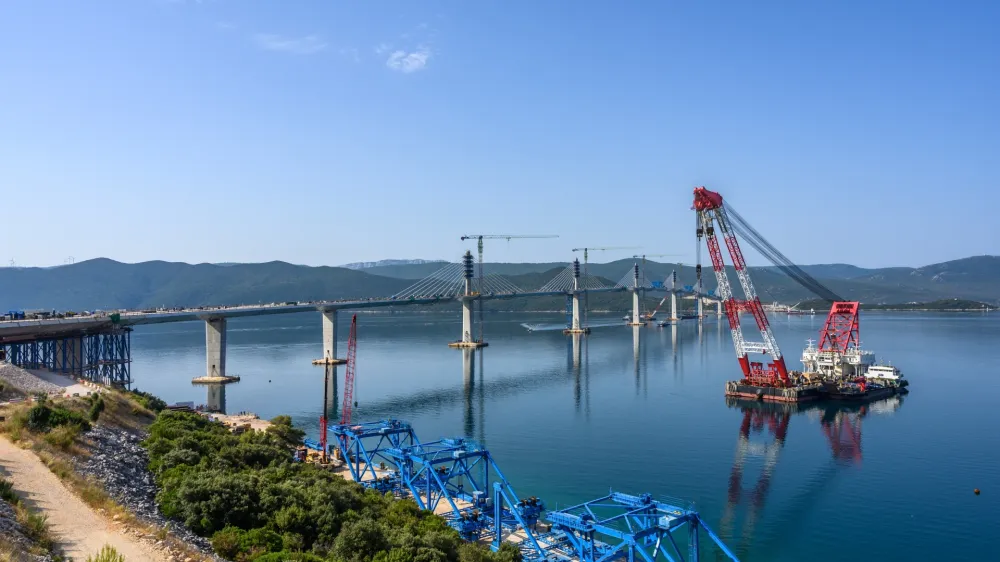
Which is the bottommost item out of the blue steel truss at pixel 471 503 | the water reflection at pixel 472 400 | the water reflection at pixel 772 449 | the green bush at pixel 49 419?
the water reflection at pixel 772 449

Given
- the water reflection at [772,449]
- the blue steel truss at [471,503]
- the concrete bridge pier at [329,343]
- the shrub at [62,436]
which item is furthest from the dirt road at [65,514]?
the concrete bridge pier at [329,343]

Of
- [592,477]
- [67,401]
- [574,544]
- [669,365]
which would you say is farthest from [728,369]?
[67,401]

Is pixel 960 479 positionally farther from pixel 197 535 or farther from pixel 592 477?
pixel 197 535

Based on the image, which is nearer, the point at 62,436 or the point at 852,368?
the point at 62,436

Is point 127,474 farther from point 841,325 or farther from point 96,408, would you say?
point 841,325

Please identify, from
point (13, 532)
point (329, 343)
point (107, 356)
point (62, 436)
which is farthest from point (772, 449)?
point (329, 343)

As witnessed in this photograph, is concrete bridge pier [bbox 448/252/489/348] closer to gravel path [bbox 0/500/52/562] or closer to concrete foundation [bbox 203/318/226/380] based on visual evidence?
concrete foundation [bbox 203/318/226/380]

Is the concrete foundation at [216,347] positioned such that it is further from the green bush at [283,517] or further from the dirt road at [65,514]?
the dirt road at [65,514]
